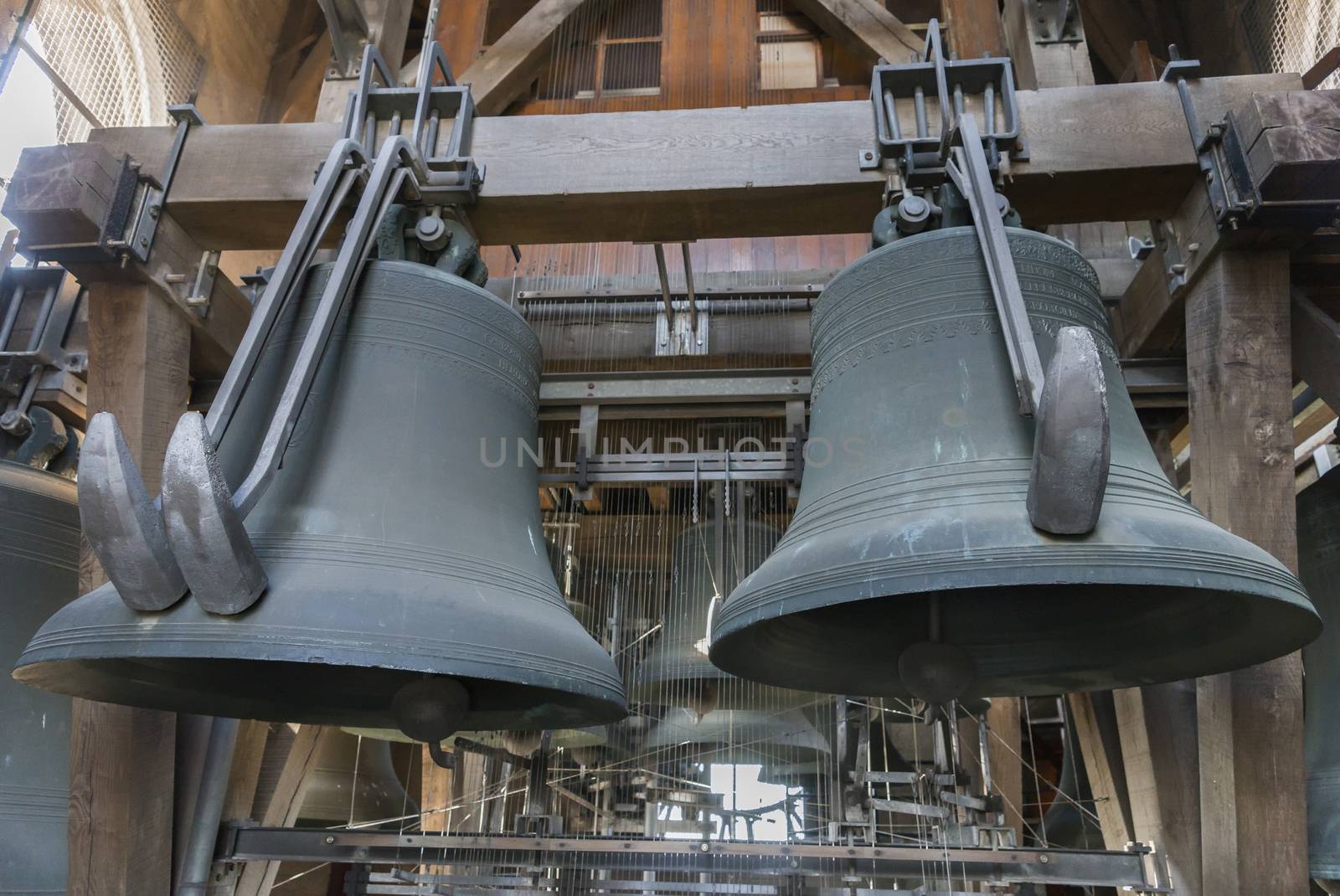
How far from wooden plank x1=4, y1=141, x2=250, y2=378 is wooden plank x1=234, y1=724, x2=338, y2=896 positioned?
177cm

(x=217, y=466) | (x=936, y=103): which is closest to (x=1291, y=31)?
(x=936, y=103)

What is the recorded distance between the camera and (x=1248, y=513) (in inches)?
116

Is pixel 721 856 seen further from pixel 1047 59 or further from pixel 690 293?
pixel 1047 59

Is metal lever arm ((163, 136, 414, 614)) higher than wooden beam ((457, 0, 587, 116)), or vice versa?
wooden beam ((457, 0, 587, 116))

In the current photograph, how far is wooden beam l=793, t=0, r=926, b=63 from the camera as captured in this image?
497 centimetres

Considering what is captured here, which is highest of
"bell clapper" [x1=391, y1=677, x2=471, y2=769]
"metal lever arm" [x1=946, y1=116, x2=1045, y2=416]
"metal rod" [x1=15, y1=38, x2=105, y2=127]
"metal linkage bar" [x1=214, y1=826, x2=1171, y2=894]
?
"metal rod" [x1=15, y1=38, x2=105, y2=127]

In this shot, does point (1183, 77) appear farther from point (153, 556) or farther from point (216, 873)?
point (216, 873)

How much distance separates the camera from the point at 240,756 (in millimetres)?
3957

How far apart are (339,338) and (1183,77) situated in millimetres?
2685

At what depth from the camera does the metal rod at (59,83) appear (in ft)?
21.0

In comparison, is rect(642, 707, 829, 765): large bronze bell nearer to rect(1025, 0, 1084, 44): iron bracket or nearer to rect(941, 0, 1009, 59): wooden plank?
rect(1025, 0, 1084, 44): iron bracket

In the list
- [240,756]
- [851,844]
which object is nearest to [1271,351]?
[851,844]

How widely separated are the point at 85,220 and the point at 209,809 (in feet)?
6.55

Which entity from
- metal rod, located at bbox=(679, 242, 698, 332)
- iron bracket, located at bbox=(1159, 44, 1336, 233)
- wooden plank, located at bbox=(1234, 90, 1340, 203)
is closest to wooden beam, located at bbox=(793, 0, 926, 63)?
metal rod, located at bbox=(679, 242, 698, 332)
